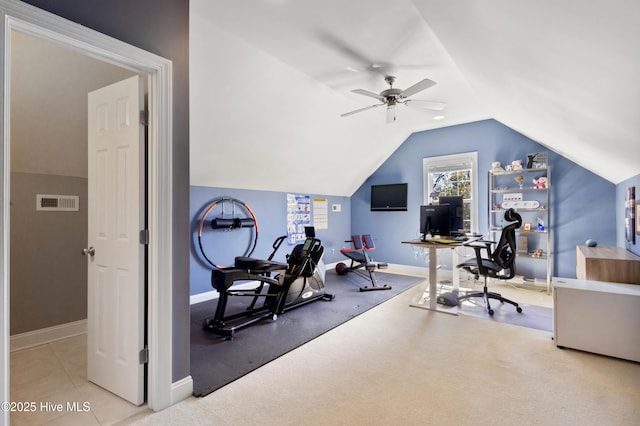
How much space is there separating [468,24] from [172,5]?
1970 mm

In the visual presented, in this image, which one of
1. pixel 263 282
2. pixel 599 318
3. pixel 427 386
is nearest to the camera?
pixel 427 386

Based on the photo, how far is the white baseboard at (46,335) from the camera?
2727 mm

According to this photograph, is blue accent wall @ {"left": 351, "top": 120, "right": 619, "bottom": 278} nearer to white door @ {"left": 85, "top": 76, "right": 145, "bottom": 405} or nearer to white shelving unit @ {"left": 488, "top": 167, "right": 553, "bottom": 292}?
white shelving unit @ {"left": 488, "top": 167, "right": 553, "bottom": 292}

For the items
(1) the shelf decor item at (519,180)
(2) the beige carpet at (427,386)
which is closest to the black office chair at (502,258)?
(2) the beige carpet at (427,386)

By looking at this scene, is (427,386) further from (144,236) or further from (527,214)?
(527,214)

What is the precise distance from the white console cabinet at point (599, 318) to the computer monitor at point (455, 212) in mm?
1755

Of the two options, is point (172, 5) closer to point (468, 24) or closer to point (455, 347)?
point (468, 24)

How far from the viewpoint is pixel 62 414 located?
1886 mm

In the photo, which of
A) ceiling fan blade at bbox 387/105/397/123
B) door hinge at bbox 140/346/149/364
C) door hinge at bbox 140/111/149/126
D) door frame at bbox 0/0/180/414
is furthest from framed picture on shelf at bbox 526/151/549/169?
door hinge at bbox 140/346/149/364

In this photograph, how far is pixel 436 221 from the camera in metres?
4.28

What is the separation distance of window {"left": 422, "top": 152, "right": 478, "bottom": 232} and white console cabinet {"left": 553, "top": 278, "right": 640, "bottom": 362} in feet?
9.50

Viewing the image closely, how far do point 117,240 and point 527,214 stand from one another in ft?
19.3

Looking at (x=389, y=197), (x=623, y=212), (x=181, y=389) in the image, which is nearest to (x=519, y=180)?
(x=623, y=212)

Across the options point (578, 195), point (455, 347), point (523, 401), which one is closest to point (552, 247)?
point (578, 195)
